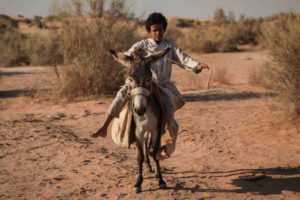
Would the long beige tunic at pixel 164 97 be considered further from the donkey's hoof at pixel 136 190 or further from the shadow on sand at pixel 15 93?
the shadow on sand at pixel 15 93

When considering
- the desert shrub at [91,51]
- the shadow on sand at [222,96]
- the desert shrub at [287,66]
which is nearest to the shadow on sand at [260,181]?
the desert shrub at [287,66]

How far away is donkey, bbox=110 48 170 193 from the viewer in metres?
Answer: 3.26

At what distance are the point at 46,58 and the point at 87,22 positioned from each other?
9.60 ft

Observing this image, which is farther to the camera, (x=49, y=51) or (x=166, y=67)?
(x=49, y=51)

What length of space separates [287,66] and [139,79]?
4.95 metres

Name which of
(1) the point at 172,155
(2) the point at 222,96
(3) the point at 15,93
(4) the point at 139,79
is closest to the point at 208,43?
(2) the point at 222,96

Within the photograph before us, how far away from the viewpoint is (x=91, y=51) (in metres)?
9.85

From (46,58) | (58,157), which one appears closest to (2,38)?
(46,58)

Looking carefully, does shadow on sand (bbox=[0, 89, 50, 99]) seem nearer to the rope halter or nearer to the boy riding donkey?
the boy riding donkey

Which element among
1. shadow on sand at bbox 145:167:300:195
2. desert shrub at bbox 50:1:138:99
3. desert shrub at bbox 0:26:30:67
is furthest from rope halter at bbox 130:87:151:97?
desert shrub at bbox 0:26:30:67

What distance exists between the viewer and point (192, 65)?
402 centimetres

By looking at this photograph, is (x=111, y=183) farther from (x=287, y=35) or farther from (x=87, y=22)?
(x=87, y=22)

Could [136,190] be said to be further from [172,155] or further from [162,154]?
[172,155]

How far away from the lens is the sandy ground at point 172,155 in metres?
4.09
